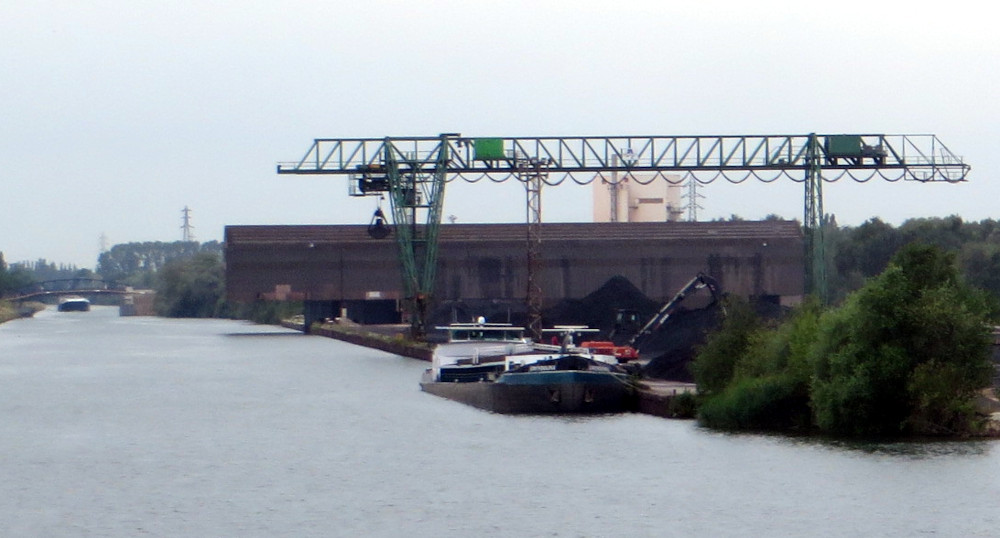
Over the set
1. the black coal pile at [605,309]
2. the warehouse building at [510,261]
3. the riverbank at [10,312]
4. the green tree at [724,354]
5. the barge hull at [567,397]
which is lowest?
the barge hull at [567,397]

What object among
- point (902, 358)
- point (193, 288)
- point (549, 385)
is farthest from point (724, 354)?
point (193, 288)

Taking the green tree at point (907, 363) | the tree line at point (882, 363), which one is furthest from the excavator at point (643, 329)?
the green tree at point (907, 363)

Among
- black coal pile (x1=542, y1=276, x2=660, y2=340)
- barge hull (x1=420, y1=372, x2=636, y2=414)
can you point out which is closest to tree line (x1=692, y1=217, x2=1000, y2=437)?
barge hull (x1=420, y1=372, x2=636, y2=414)

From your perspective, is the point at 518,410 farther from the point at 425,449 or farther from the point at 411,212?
the point at 411,212

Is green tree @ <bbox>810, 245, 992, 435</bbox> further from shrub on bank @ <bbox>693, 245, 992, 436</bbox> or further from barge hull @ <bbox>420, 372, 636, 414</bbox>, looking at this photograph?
barge hull @ <bbox>420, 372, 636, 414</bbox>

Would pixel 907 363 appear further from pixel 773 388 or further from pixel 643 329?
pixel 643 329

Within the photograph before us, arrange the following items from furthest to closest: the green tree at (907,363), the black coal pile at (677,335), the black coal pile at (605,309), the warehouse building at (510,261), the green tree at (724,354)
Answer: the warehouse building at (510,261) < the black coal pile at (605,309) < the black coal pile at (677,335) < the green tree at (724,354) < the green tree at (907,363)

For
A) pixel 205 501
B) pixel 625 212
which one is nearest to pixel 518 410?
pixel 205 501

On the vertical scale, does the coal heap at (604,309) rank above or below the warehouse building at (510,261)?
below

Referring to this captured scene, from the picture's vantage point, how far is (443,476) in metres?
25.8

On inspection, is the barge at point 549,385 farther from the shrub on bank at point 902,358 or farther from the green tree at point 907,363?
the green tree at point 907,363

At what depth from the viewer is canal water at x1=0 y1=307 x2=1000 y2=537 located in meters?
21.4

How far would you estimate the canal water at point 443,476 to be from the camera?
70.2ft

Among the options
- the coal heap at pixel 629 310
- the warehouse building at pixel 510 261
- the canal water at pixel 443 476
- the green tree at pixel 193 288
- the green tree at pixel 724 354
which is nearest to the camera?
the canal water at pixel 443 476
